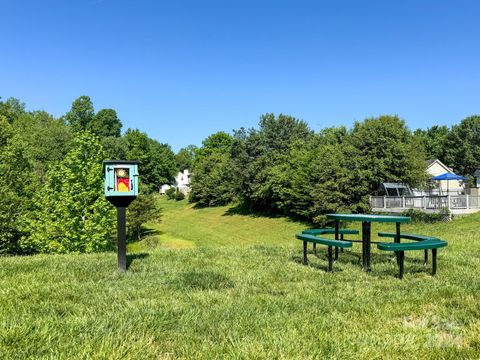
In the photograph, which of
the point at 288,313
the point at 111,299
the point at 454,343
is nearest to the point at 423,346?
the point at 454,343

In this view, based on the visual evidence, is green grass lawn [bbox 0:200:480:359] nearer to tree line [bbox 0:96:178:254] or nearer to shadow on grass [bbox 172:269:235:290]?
shadow on grass [bbox 172:269:235:290]

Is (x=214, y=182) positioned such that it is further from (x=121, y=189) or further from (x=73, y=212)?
(x=121, y=189)

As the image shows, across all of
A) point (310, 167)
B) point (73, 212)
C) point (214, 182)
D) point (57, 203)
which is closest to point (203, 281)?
point (73, 212)

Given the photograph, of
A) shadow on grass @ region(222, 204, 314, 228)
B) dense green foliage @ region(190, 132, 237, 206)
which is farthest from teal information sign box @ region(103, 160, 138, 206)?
dense green foliage @ region(190, 132, 237, 206)

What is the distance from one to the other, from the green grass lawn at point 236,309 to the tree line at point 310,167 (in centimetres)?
2211

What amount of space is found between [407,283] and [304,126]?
3803cm

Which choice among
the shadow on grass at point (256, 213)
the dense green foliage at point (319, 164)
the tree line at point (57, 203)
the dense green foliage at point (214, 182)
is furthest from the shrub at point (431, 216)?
the dense green foliage at point (214, 182)

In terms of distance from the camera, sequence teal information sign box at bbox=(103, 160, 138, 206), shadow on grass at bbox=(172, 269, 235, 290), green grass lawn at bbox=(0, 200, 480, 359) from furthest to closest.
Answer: teal information sign box at bbox=(103, 160, 138, 206) < shadow on grass at bbox=(172, 269, 235, 290) < green grass lawn at bbox=(0, 200, 480, 359)

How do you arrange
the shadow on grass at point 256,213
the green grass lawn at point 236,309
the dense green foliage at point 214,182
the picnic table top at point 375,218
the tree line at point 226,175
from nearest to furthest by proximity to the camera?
the green grass lawn at point 236,309
the picnic table top at point 375,218
the tree line at point 226,175
the shadow on grass at point 256,213
the dense green foliage at point 214,182

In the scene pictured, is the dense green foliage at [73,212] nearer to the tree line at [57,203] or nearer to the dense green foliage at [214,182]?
the tree line at [57,203]

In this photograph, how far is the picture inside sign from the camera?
610cm

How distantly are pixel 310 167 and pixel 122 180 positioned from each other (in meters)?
26.4

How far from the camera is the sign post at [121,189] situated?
6.04 m

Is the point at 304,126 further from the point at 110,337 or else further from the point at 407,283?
the point at 110,337
